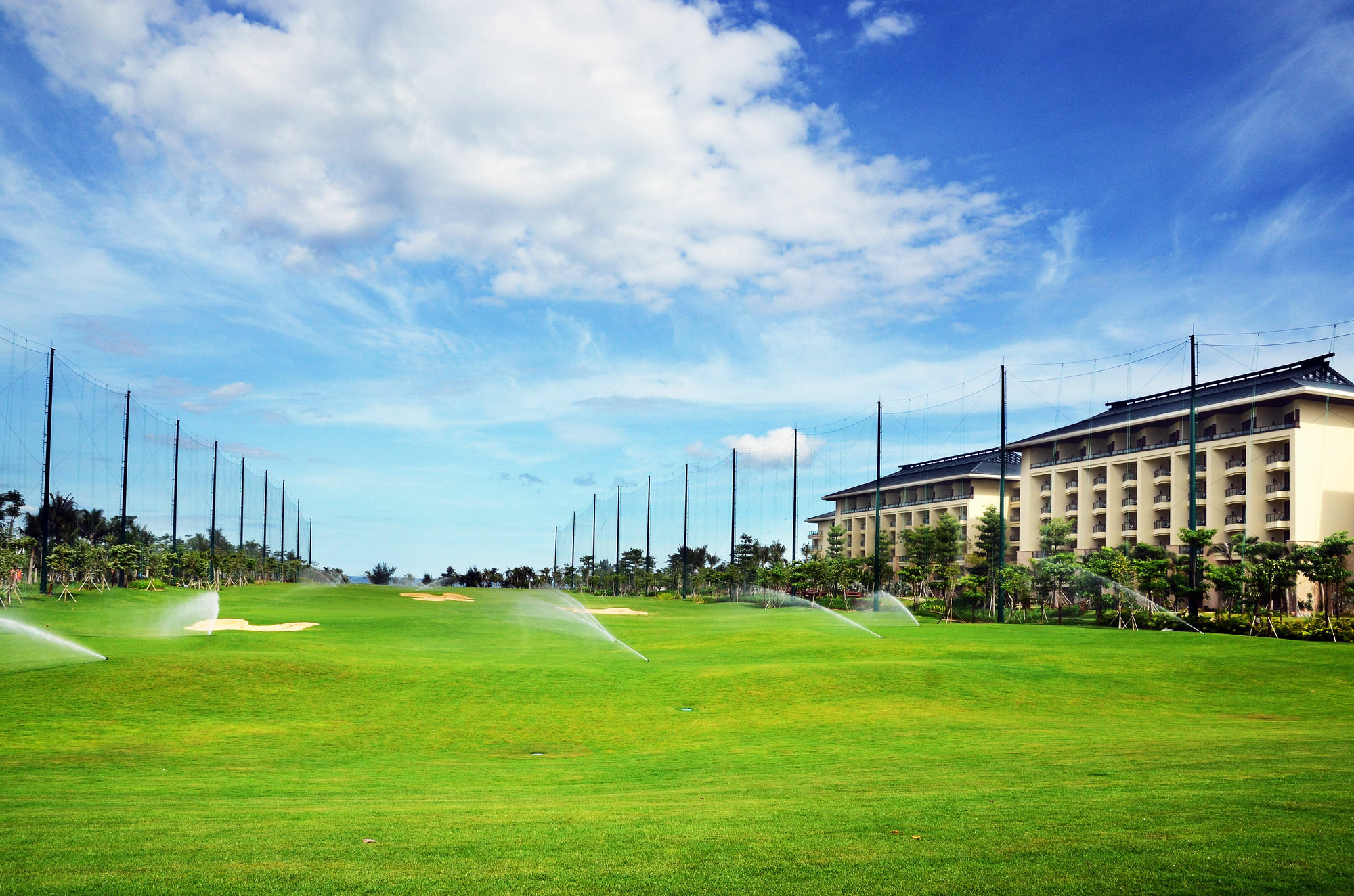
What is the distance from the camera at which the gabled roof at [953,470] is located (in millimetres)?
130375

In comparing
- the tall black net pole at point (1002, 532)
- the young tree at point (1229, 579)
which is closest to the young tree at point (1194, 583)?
the young tree at point (1229, 579)

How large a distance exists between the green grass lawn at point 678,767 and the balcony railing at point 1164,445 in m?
50.7

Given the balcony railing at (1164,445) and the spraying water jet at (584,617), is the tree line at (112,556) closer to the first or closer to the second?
the spraying water jet at (584,617)

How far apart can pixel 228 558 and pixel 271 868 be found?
4134 inches

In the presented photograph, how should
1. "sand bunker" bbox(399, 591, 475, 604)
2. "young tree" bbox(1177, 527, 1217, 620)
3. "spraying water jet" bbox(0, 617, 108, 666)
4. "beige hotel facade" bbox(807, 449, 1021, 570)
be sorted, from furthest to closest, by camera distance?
"beige hotel facade" bbox(807, 449, 1021, 570) < "sand bunker" bbox(399, 591, 475, 604) < "young tree" bbox(1177, 527, 1217, 620) < "spraying water jet" bbox(0, 617, 108, 666)

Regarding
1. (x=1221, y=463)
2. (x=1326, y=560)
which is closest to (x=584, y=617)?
(x=1326, y=560)

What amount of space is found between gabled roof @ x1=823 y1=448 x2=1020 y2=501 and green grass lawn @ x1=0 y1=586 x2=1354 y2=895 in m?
90.3

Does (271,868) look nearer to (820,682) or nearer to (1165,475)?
(820,682)

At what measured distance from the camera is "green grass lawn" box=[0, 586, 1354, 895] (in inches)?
348

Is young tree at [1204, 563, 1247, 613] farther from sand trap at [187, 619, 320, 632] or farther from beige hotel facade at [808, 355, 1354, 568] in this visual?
sand trap at [187, 619, 320, 632]

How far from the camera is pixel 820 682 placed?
29.1 m

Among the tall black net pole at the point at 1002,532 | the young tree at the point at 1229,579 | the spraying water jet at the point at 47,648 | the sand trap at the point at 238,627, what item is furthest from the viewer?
the tall black net pole at the point at 1002,532

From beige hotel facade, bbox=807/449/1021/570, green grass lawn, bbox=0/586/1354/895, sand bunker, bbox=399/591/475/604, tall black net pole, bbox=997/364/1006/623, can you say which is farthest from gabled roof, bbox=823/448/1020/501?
green grass lawn, bbox=0/586/1354/895

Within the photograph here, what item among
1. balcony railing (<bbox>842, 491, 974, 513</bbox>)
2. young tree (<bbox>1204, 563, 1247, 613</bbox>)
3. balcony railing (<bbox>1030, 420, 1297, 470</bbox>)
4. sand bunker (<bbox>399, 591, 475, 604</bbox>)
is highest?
balcony railing (<bbox>1030, 420, 1297, 470</bbox>)
